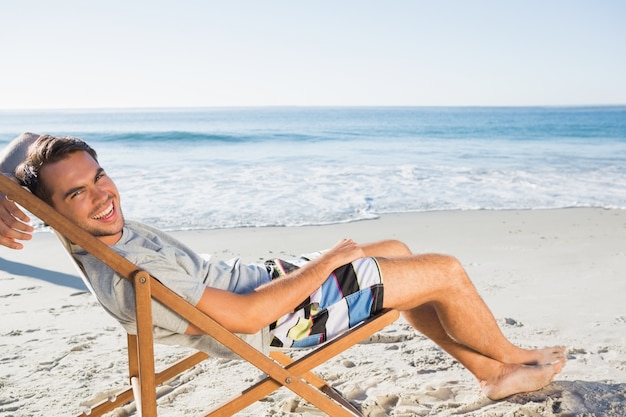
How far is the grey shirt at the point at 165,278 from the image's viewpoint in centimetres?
200

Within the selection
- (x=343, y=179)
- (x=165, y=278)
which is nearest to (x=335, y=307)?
(x=165, y=278)

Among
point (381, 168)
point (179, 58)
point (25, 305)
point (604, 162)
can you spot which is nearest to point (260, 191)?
point (381, 168)

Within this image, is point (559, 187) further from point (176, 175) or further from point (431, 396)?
point (431, 396)

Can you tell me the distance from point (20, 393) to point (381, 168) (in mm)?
11832

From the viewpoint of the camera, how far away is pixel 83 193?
2154 mm

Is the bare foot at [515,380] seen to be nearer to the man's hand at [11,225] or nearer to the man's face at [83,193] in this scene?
the man's face at [83,193]

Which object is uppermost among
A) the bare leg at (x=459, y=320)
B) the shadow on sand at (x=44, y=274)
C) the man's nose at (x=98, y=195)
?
the man's nose at (x=98, y=195)

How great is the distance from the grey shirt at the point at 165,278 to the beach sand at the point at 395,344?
75 centimetres

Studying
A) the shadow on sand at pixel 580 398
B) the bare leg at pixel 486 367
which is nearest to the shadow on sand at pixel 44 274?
the bare leg at pixel 486 367

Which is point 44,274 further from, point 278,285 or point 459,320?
point 459,320

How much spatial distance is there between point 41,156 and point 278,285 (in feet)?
3.11

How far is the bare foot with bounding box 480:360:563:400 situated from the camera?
285cm

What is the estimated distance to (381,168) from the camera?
47.2 ft

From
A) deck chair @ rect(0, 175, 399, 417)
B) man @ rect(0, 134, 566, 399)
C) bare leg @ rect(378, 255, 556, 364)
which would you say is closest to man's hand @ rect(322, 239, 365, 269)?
man @ rect(0, 134, 566, 399)
